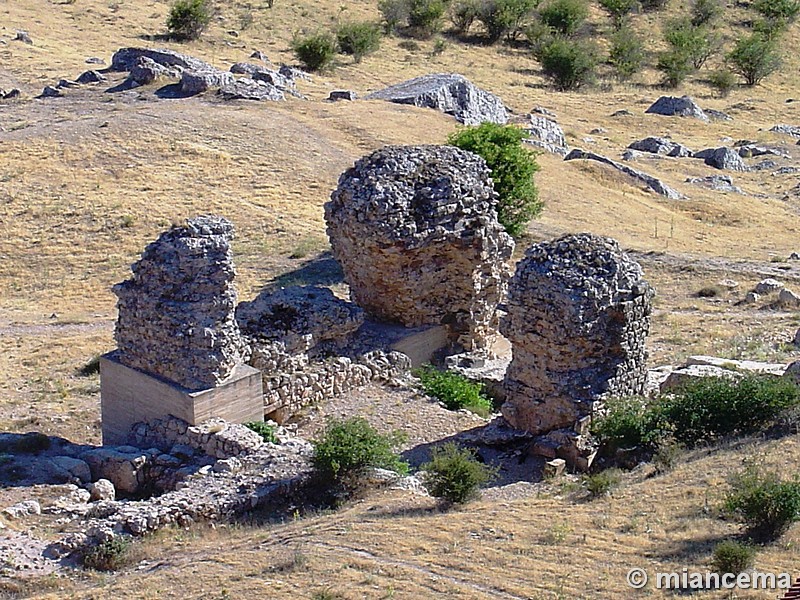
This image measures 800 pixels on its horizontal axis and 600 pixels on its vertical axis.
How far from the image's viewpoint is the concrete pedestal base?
1819 cm

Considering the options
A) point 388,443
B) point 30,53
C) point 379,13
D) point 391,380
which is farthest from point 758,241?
Result: point 379,13

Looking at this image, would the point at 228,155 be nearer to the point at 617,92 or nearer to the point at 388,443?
the point at 388,443

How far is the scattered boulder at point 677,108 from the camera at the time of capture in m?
54.0

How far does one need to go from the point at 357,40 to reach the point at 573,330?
40374mm

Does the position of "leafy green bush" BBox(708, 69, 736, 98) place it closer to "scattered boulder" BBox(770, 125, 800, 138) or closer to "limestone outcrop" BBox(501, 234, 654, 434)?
"scattered boulder" BBox(770, 125, 800, 138)

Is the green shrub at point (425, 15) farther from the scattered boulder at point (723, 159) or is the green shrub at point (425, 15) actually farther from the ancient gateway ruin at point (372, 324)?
the ancient gateway ruin at point (372, 324)

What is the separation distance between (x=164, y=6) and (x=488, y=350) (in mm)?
42006

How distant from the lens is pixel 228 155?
37.7 meters

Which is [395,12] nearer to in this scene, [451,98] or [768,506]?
[451,98]

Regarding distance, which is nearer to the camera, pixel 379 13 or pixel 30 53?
pixel 30 53

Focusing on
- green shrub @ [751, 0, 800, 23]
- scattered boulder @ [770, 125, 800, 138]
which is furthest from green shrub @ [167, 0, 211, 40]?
green shrub @ [751, 0, 800, 23]

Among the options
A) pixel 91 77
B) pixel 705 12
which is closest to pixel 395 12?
pixel 705 12

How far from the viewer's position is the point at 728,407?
680 inches

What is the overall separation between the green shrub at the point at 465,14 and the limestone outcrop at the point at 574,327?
1912 inches
